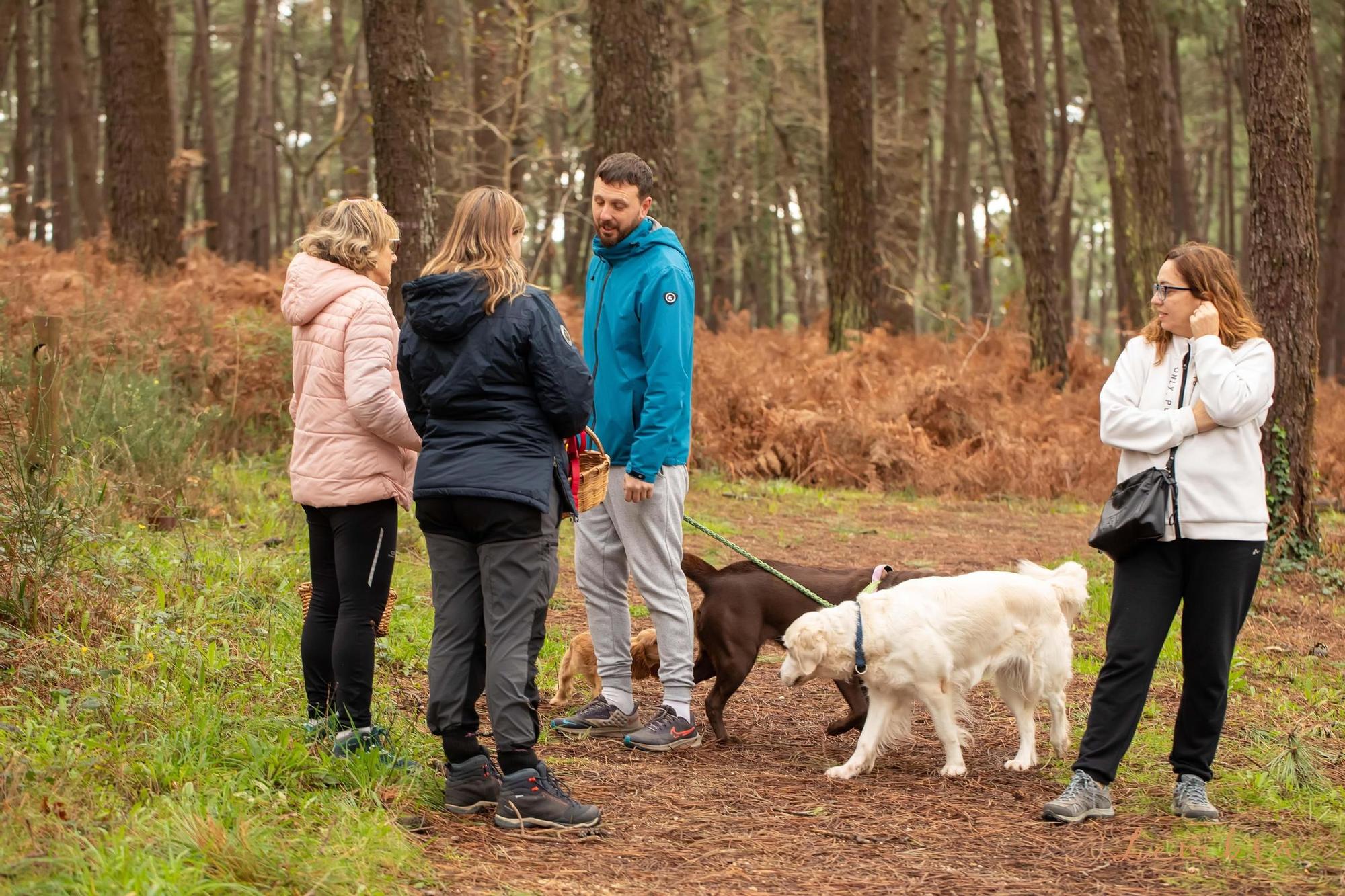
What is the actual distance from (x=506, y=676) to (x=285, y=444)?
25.6 feet

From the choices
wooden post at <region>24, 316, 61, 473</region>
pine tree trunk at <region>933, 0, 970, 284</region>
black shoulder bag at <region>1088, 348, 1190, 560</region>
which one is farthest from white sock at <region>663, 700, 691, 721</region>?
pine tree trunk at <region>933, 0, 970, 284</region>

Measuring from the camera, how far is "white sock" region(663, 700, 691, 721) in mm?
5688

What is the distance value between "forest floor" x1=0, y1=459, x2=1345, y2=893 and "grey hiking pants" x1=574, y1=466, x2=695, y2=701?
1.40 ft

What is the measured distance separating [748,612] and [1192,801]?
1999 mm

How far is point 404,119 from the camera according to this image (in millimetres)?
10469

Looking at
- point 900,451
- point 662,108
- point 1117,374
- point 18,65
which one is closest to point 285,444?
point 662,108

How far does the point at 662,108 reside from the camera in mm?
12227

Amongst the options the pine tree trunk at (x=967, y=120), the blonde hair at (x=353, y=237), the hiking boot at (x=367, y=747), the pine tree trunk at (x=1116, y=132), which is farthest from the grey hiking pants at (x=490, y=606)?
the pine tree trunk at (x=967, y=120)

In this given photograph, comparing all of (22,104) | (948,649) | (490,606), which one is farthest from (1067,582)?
(22,104)

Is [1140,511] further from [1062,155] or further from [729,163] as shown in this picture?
[729,163]

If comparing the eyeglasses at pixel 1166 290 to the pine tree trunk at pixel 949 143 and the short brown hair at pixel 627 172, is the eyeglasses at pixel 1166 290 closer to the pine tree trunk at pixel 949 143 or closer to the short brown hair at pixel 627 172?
the short brown hair at pixel 627 172

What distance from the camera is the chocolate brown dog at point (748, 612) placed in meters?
5.75

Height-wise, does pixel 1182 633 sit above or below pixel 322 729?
above

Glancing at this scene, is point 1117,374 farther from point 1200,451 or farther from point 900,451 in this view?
point 900,451
